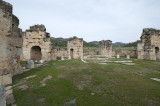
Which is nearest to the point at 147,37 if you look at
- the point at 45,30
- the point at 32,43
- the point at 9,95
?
the point at 45,30

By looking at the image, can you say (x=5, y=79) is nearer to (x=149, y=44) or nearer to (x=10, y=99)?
(x=10, y=99)

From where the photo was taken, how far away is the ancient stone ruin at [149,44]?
21.1m

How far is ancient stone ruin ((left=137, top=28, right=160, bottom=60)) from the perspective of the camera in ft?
69.2

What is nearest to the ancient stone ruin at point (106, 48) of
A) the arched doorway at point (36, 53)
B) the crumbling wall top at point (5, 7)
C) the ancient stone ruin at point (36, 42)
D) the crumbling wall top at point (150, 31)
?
the crumbling wall top at point (150, 31)

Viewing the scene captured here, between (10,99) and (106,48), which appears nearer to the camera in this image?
(10,99)

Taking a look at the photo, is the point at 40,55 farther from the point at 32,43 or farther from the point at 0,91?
the point at 0,91

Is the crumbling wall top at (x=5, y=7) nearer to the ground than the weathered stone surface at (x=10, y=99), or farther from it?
farther from it

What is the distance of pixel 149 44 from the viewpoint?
21.8 meters

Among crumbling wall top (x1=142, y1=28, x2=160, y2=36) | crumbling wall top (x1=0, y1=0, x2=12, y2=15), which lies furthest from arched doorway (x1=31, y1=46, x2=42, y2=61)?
crumbling wall top (x1=142, y1=28, x2=160, y2=36)

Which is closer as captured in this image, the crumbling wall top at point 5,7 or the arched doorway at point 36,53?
the crumbling wall top at point 5,7

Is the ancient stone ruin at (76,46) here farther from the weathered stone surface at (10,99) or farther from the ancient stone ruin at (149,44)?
the weathered stone surface at (10,99)

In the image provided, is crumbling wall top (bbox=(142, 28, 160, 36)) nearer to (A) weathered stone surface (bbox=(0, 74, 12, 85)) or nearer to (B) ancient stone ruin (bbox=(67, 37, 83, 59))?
(B) ancient stone ruin (bbox=(67, 37, 83, 59))

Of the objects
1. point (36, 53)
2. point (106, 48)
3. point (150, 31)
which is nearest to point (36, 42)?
point (36, 53)

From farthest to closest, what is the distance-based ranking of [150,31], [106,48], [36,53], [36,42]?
[106,48] → [150,31] → [36,53] → [36,42]
